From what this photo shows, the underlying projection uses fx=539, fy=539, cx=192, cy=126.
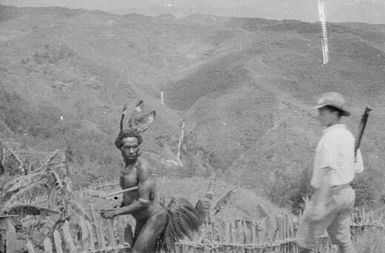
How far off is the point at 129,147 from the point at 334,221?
1779 millimetres

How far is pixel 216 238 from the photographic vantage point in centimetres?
606

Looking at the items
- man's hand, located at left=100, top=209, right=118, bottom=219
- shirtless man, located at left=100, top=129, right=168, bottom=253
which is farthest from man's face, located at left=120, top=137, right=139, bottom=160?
man's hand, located at left=100, top=209, right=118, bottom=219

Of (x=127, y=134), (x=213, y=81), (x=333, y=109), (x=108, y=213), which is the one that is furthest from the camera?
(x=213, y=81)

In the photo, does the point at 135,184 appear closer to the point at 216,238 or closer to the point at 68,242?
the point at 68,242

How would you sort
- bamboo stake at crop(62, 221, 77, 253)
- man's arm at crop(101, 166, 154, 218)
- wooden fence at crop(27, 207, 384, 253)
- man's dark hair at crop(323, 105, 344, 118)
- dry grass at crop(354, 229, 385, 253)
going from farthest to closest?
dry grass at crop(354, 229, 385, 253), wooden fence at crop(27, 207, 384, 253), bamboo stake at crop(62, 221, 77, 253), man's arm at crop(101, 166, 154, 218), man's dark hair at crop(323, 105, 344, 118)

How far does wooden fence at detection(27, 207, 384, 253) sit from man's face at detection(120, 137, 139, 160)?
32.6 inches

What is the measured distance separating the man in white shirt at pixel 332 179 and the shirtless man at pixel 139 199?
1.28 metres

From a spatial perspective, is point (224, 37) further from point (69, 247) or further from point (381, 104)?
point (69, 247)

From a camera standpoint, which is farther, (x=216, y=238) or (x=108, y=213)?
(x=216, y=238)

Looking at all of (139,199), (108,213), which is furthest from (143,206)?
(108,213)

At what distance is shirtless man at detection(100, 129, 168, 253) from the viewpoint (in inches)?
178

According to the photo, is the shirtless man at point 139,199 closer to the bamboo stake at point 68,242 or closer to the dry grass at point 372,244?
the bamboo stake at point 68,242

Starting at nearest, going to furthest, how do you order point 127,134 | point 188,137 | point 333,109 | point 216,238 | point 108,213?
point 333,109
point 108,213
point 127,134
point 216,238
point 188,137

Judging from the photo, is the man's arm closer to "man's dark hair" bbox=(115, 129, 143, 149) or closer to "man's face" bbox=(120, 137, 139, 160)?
"man's face" bbox=(120, 137, 139, 160)
